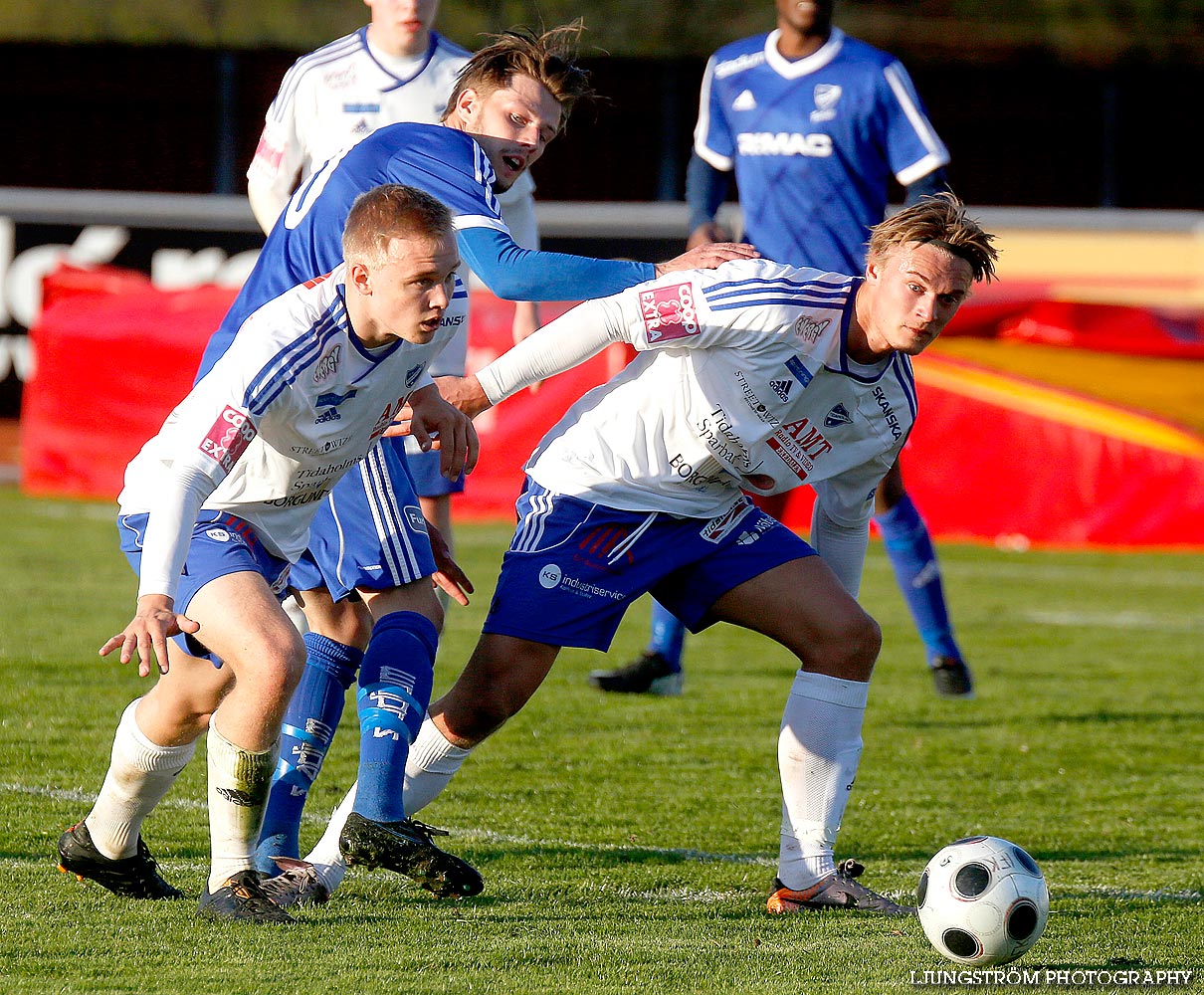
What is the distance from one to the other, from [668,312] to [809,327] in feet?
0.98

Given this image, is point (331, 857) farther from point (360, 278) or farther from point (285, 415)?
point (360, 278)

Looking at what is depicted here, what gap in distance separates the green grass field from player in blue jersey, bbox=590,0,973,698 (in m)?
0.74

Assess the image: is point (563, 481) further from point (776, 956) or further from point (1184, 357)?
point (1184, 357)

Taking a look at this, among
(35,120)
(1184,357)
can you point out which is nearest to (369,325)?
(1184,357)

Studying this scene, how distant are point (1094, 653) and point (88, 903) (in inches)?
199

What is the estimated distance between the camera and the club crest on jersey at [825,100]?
19.0 feet

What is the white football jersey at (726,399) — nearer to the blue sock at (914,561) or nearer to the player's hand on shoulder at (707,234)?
the player's hand on shoulder at (707,234)

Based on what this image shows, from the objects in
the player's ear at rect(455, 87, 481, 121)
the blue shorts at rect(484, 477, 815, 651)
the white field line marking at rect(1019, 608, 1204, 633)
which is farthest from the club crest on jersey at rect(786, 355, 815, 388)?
the white field line marking at rect(1019, 608, 1204, 633)

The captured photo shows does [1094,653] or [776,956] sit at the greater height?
[776,956]

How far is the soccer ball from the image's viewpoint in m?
3.17

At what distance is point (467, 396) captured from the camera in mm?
3705

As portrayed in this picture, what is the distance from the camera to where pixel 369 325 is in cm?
335

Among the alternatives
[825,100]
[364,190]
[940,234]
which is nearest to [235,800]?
[364,190]


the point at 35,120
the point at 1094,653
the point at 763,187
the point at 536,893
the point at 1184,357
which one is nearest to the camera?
the point at 536,893
